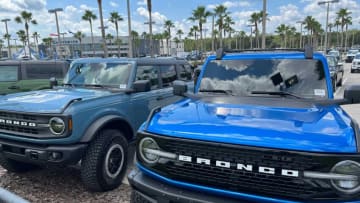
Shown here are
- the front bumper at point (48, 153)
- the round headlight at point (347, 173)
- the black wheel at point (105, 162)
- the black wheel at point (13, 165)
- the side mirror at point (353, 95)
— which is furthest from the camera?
the black wheel at point (13, 165)

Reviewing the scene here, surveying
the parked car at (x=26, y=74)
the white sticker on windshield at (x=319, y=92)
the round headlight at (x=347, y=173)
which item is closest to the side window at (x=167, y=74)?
the white sticker on windshield at (x=319, y=92)

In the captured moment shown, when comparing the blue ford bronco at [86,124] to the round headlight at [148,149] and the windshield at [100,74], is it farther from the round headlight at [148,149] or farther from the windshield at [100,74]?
the round headlight at [148,149]

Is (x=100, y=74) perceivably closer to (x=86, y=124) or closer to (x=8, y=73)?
(x=86, y=124)

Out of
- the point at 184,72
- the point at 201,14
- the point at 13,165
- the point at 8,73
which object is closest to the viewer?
the point at 13,165

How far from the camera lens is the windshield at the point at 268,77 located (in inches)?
125

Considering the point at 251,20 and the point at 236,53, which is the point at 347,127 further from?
the point at 251,20

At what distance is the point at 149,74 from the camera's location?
17.6ft

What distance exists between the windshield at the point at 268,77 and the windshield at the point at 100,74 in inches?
70.5

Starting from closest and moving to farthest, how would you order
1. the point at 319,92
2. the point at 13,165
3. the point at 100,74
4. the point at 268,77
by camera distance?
the point at 319,92, the point at 268,77, the point at 13,165, the point at 100,74

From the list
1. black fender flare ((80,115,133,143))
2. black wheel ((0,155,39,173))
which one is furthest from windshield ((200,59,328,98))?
black wheel ((0,155,39,173))

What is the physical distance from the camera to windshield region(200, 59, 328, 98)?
318 centimetres

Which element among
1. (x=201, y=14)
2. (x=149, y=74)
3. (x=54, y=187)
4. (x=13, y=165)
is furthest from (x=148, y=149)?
(x=201, y=14)

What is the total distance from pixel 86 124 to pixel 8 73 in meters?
5.85

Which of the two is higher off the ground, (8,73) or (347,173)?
(8,73)
